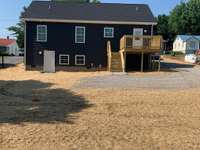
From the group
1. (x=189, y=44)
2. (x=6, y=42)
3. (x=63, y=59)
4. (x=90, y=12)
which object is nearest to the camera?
(x=63, y=59)

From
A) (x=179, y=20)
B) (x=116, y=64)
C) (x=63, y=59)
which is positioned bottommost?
(x=116, y=64)

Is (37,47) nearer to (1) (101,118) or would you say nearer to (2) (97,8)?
(2) (97,8)

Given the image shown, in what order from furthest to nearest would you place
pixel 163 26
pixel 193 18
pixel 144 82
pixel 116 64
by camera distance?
pixel 163 26 < pixel 193 18 < pixel 116 64 < pixel 144 82

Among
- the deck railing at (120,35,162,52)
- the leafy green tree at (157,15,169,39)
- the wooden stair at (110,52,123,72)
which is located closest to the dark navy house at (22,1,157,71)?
the wooden stair at (110,52,123,72)

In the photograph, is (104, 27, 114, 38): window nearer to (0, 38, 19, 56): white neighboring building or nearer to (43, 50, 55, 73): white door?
(43, 50, 55, 73): white door

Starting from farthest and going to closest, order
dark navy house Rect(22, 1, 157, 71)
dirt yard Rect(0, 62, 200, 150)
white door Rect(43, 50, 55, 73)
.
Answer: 1. dark navy house Rect(22, 1, 157, 71)
2. white door Rect(43, 50, 55, 73)
3. dirt yard Rect(0, 62, 200, 150)

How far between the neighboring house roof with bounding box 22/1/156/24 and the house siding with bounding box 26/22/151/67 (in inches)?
20.1

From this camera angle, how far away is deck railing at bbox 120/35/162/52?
29.8 m

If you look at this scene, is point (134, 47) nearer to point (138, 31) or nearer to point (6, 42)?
point (138, 31)

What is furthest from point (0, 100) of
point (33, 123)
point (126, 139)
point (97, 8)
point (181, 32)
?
point (181, 32)

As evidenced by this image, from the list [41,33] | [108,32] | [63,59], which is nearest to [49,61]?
[63,59]

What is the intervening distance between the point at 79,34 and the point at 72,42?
88cm

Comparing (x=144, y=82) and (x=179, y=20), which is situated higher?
(x=179, y=20)

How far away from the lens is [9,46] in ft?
283
